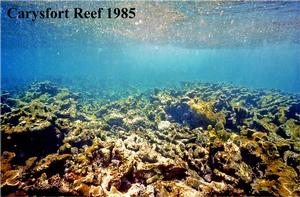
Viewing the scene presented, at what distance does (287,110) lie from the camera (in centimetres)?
1341

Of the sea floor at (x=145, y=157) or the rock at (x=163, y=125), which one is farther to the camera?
the rock at (x=163, y=125)

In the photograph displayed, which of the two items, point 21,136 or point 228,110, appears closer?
point 21,136

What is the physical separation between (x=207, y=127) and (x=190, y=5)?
1334cm

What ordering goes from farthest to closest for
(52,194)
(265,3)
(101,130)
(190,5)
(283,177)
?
(190,5)
(265,3)
(101,130)
(283,177)
(52,194)

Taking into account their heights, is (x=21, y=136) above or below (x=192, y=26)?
below

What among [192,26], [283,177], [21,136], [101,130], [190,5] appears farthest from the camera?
[192,26]

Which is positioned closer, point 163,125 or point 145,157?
point 145,157

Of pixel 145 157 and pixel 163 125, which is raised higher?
pixel 145 157

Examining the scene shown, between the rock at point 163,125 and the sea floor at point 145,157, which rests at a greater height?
the sea floor at point 145,157

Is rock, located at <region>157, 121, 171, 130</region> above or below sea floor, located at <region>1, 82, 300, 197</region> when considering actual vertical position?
below

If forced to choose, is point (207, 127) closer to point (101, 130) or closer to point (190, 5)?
point (101, 130)

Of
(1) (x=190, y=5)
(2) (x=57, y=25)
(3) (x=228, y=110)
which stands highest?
(1) (x=190, y=5)

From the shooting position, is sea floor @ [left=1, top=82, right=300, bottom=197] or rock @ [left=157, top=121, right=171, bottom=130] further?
rock @ [left=157, top=121, right=171, bottom=130]

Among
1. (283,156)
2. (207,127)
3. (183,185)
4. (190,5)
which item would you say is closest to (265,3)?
(190,5)
